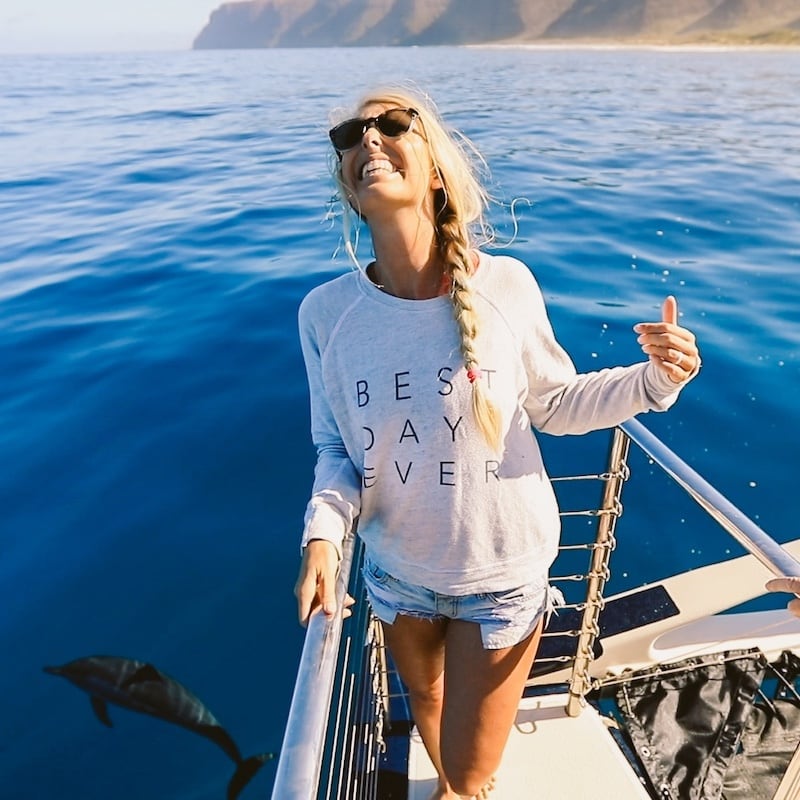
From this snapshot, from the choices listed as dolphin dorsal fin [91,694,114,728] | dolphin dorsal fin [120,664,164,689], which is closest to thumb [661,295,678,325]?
dolphin dorsal fin [120,664,164,689]

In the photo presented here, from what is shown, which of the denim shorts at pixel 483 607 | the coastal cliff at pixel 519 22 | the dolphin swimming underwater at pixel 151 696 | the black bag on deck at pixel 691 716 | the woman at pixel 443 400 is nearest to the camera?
the woman at pixel 443 400

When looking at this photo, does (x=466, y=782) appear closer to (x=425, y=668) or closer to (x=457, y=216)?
(x=425, y=668)

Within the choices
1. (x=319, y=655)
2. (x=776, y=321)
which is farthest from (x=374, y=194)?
(x=776, y=321)

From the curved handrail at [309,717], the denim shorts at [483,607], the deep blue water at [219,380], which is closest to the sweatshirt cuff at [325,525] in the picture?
the curved handrail at [309,717]

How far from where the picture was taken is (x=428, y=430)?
1.53m

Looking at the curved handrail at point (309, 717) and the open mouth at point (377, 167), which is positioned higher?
the open mouth at point (377, 167)

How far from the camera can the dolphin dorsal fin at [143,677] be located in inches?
107

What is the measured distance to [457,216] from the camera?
1633 mm

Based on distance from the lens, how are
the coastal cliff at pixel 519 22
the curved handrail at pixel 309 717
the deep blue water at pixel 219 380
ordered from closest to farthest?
the curved handrail at pixel 309 717 → the deep blue water at pixel 219 380 → the coastal cliff at pixel 519 22

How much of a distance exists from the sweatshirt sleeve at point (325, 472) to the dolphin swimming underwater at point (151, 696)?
165 cm

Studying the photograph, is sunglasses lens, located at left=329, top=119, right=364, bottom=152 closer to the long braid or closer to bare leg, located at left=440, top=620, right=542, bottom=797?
the long braid

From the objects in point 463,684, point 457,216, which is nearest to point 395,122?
point 457,216

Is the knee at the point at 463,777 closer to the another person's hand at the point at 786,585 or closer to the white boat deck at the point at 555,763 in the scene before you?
the white boat deck at the point at 555,763

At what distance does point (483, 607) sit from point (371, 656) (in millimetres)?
627
